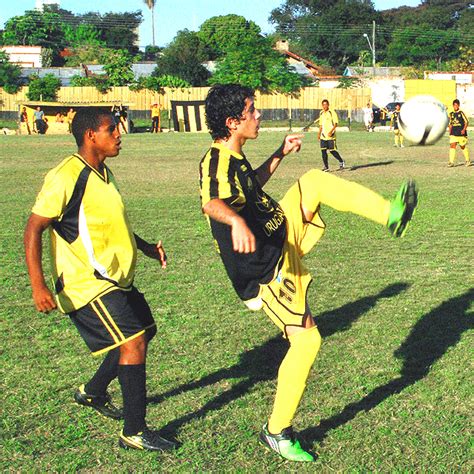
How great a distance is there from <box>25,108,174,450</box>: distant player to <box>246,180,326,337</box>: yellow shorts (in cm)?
73

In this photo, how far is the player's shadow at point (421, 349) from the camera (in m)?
5.26

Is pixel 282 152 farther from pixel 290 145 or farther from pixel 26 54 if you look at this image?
pixel 26 54

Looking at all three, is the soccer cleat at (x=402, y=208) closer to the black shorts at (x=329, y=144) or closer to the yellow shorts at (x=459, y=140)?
the black shorts at (x=329, y=144)

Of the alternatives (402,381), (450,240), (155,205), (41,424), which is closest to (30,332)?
(41,424)

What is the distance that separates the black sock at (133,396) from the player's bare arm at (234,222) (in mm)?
1008

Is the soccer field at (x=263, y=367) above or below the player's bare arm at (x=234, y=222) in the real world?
below

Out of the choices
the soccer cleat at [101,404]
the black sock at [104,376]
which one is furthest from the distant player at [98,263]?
the soccer cleat at [101,404]

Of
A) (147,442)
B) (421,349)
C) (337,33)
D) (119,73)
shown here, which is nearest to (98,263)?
(147,442)

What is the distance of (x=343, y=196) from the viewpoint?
466 centimetres

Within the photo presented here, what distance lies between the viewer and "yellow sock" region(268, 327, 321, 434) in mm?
4613

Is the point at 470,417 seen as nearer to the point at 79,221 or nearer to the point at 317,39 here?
the point at 79,221

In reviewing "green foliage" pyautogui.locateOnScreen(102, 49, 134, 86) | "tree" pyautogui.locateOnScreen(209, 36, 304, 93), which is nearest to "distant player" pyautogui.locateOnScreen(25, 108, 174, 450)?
"tree" pyautogui.locateOnScreen(209, 36, 304, 93)

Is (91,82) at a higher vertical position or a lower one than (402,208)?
higher

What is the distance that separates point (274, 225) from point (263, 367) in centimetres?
184
